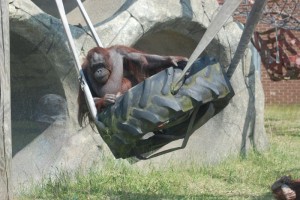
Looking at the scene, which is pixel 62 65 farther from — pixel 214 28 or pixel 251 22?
pixel 214 28

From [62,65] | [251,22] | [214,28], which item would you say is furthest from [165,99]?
[62,65]

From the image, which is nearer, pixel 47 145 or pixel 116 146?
pixel 116 146

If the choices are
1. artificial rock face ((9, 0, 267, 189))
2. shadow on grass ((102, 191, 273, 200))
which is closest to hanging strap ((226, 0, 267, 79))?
shadow on grass ((102, 191, 273, 200))

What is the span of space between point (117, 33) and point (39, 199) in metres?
1.64

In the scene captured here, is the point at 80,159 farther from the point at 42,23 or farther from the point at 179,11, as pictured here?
the point at 179,11

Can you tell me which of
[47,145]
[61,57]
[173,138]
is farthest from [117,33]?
[173,138]

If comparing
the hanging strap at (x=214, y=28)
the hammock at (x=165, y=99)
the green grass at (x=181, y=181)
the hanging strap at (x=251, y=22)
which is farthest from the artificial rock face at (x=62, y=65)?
the hanging strap at (x=214, y=28)

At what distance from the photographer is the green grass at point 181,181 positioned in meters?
5.07

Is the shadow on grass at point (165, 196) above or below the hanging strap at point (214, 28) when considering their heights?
below

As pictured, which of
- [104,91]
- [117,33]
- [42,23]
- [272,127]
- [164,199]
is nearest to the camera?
[104,91]

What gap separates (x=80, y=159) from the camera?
5742 mm

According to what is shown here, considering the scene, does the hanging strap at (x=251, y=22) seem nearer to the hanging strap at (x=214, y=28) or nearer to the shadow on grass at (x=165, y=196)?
the hanging strap at (x=214, y=28)

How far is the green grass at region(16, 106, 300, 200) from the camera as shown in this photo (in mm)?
5070

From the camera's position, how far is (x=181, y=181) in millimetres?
5703
